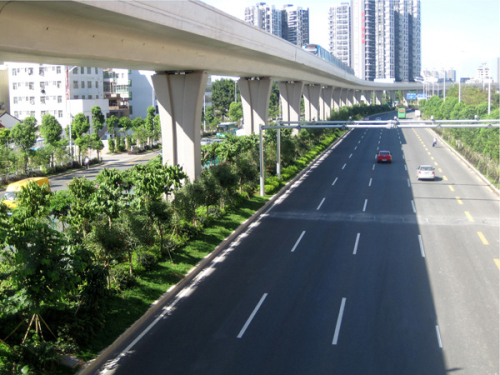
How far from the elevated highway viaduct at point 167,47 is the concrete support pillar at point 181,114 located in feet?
0.16

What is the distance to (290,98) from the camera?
50438mm

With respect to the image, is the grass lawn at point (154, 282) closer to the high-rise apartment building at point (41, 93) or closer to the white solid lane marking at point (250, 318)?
the white solid lane marking at point (250, 318)

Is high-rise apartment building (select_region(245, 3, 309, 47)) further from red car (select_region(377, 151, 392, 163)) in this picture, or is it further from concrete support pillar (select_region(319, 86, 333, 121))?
red car (select_region(377, 151, 392, 163))

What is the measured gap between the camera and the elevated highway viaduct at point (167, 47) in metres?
14.6

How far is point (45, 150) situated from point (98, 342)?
34.4 metres

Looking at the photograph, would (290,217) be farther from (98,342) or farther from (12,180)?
(12,180)

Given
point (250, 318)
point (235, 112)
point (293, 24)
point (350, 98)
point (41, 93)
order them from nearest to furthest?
point (250, 318) → point (41, 93) → point (235, 112) → point (350, 98) → point (293, 24)

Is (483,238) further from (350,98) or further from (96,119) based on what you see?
(350,98)

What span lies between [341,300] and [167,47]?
1248cm

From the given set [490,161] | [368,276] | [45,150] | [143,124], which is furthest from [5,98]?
[368,276]

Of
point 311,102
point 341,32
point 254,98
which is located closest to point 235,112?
point 311,102

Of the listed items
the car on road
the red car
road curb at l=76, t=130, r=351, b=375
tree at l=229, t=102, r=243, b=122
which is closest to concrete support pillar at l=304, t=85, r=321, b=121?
the red car

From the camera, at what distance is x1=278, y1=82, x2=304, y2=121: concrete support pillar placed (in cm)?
5003

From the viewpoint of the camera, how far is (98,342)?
13.0m
